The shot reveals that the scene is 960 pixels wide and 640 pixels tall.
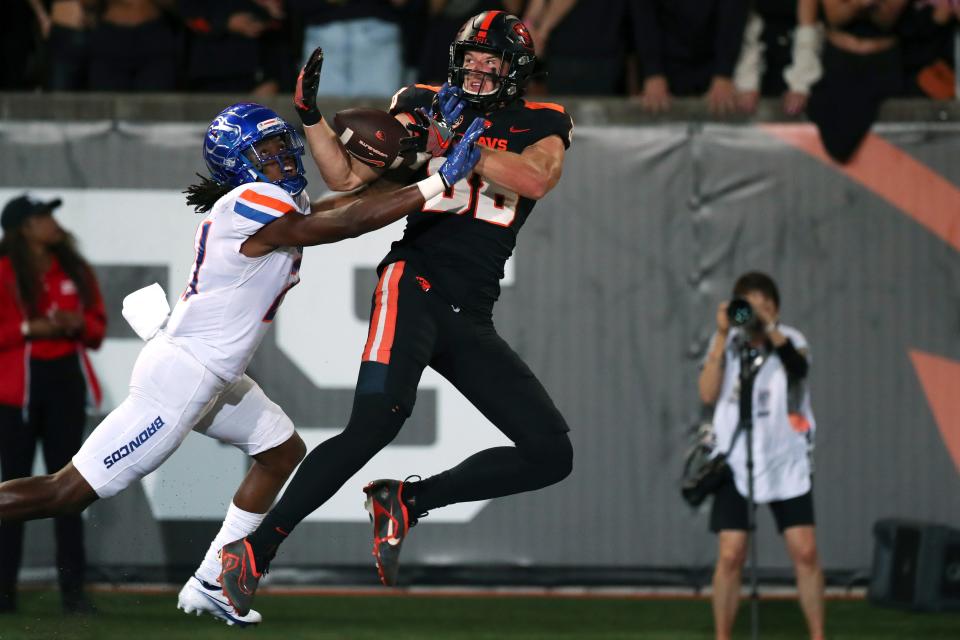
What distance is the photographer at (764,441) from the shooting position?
742 centimetres

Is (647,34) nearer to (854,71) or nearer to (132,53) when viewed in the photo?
(854,71)

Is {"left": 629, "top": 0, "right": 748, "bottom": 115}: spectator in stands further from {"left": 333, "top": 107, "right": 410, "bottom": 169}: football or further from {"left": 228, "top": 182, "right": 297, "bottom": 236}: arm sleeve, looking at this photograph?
{"left": 228, "top": 182, "right": 297, "bottom": 236}: arm sleeve

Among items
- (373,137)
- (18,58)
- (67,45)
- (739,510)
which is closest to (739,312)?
(739,510)

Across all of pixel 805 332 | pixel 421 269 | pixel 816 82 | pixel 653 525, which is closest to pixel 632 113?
pixel 816 82

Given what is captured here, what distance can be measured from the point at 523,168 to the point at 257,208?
0.92m

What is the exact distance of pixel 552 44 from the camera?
29.5 feet

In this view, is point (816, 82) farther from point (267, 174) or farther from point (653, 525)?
point (267, 174)

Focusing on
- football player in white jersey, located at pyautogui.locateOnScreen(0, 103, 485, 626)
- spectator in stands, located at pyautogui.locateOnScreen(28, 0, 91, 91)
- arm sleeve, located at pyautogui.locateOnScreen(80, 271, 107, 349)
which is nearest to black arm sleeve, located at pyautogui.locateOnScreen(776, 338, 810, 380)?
football player in white jersey, located at pyautogui.locateOnScreen(0, 103, 485, 626)

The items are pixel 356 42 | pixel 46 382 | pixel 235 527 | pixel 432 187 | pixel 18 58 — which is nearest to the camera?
pixel 432 187

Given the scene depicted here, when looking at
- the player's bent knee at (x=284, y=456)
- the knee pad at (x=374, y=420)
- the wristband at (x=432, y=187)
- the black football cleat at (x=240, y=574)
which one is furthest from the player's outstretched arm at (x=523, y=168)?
the black football cleat at (x=240, y=574)

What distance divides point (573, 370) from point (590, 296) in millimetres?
437

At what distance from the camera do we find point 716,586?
293 inches

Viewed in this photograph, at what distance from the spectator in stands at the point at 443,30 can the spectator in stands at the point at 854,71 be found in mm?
1689

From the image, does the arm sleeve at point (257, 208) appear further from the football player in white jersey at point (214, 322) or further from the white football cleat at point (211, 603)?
the white football cleat at point (211, 603)
